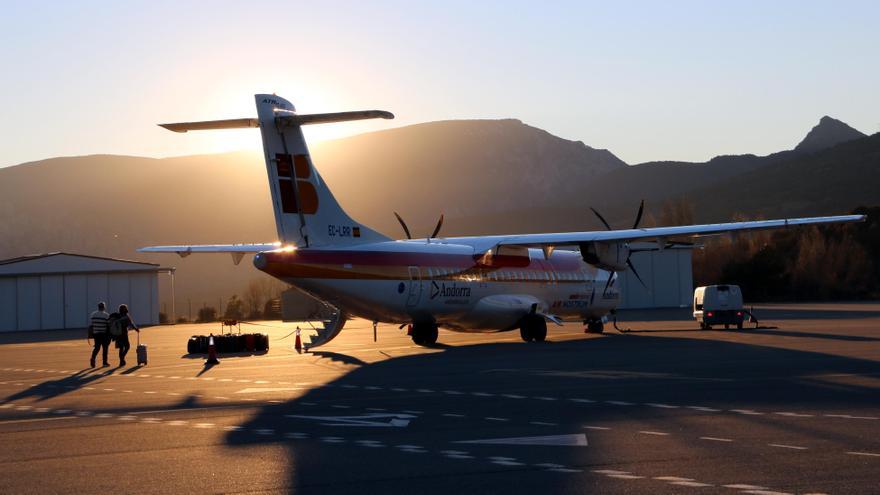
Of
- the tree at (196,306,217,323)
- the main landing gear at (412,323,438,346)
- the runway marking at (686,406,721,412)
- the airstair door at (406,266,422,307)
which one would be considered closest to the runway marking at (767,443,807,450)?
the runway marking at (686,406,721,412)

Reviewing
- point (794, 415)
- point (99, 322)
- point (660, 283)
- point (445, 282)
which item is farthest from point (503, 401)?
point (660, 283)

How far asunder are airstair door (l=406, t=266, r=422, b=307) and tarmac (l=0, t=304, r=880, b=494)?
2502mm

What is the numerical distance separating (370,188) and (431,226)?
20.2 metres

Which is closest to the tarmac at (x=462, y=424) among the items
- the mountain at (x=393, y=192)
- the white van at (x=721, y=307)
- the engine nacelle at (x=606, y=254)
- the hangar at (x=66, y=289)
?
the engine nacelle at (x=606, y=254)

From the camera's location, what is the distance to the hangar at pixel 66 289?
57.4 m

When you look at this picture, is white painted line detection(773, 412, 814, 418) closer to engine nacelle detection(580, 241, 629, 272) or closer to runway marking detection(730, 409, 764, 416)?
runway marking detection(730, 409, 764, 416)

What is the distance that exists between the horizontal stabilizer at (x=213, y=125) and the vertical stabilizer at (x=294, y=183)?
0.30 metres

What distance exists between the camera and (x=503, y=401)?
56.2 feet

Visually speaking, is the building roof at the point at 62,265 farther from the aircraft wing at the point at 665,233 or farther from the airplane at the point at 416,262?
the aircraft wing at the point at 665,233

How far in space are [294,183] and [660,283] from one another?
41580 mm

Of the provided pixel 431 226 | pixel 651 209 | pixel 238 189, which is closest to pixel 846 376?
pixel 651 209

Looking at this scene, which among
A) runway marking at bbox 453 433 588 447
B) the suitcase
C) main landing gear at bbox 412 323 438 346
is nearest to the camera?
runway marking at bbox 453 433 588 447

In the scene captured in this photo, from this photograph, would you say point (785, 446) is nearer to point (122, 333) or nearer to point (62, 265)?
point (122, 333)

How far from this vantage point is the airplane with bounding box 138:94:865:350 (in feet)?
86.4
